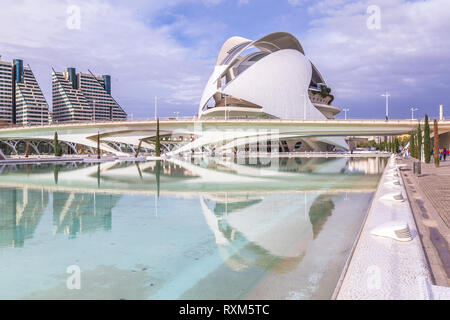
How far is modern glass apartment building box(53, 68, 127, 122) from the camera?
14262cm

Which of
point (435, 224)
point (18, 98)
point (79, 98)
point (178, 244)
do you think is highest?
point (79, 98)

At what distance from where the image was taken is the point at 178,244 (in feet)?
24.1

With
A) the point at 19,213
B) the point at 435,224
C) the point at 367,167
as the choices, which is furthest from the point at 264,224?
the point at 367,167

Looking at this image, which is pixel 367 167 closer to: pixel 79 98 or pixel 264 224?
pixel 264 224

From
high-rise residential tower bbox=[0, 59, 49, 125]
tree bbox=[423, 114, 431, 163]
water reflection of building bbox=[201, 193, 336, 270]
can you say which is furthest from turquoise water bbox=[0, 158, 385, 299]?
high-rise residential tower bbox=[0, 59, 49, 125]

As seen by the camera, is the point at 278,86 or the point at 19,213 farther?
the point at 278,86

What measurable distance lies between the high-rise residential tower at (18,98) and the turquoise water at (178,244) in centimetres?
13023

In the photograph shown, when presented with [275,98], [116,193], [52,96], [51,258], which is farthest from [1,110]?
[51,258]

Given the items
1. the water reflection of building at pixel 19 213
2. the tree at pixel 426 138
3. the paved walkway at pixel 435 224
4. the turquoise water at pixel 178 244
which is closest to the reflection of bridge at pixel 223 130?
the tree at pixel 426 138

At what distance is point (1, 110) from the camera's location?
424 ft

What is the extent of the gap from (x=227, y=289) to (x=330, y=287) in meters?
1.38

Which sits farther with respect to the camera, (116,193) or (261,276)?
(116,193)

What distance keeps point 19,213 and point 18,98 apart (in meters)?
142
